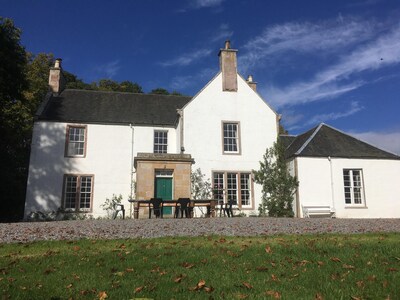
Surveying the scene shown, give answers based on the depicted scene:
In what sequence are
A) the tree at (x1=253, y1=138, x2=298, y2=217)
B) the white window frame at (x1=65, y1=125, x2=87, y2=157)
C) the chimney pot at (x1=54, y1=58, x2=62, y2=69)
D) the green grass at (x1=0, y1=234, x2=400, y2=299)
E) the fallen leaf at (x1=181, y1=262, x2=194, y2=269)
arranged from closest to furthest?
the green grass at (x1=0, y1=234, x2=400, y2=299) < the fallen leaf at (x1=181, y1=262, x2=194, y2=269) < the tree at (x1=253, y1=138, x2=298, y2=217) < the white window frame at (x1=65, y1=125, x2=87, y2=157) < the chimney pot at (x1=54, y1=58, x2=62, y2=69)

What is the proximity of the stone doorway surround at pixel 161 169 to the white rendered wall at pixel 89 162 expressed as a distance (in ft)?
8.89

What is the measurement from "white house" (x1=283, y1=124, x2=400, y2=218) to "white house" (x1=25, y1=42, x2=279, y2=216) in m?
2.80

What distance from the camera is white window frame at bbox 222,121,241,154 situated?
24.2m

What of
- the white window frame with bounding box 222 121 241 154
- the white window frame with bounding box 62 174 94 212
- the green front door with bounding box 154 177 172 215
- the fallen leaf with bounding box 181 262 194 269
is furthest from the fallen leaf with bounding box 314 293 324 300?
the white window frame with bounding box 62 174 94 212

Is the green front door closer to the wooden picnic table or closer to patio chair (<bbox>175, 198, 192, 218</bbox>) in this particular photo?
the wooden picnic table

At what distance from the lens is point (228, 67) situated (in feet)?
82.8

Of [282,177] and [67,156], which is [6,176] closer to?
[67,156]

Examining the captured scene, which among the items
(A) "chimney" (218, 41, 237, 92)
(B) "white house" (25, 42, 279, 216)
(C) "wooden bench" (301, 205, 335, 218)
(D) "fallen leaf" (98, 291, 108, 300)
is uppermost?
(A) "chimney" (218, 41, 237, 92)

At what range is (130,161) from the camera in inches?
968

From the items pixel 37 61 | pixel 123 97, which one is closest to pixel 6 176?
pixel 123 97

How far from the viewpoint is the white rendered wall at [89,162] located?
23.1 m

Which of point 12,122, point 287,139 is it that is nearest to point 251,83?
point 287,139

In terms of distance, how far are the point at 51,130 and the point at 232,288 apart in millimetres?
22150

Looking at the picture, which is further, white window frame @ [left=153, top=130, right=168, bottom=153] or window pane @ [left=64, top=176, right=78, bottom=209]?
white window frame @ [left=153, top=130, right=168, bottom=153]
